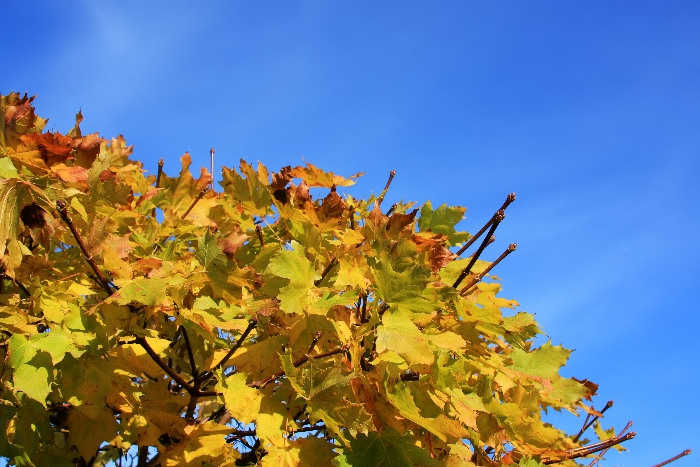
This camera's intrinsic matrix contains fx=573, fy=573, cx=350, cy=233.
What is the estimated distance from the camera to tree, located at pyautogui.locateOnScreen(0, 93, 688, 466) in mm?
1830

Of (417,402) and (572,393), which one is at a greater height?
(572,393)

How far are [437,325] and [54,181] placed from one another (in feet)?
5.07

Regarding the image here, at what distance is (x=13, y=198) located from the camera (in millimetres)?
1973

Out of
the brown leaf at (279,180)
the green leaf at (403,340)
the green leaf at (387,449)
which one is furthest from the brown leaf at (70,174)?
the green leaf at (387,449)

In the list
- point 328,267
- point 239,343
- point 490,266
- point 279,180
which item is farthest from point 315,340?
point 279,180

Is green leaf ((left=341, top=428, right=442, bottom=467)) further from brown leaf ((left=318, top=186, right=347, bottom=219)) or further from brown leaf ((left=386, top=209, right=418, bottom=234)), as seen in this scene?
brown leaf ((left=318, top=186, right=347, bottom=219))

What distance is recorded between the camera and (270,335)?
2.23 metres

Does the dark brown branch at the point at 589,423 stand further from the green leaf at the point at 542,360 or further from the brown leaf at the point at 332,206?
the brown leaf at the point at 332,206

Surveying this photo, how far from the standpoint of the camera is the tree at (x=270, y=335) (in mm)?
1830

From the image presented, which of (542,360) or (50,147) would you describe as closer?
(50,147)

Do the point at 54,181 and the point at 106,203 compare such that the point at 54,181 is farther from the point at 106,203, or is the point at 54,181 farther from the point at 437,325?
the point at 437,325

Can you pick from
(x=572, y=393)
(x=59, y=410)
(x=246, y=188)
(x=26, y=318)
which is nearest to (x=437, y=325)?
(x=572, y=393)

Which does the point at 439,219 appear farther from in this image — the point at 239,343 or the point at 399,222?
the point at 239,343

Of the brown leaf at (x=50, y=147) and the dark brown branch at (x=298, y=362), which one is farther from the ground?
the brown leaf at (x=50, y=147)
